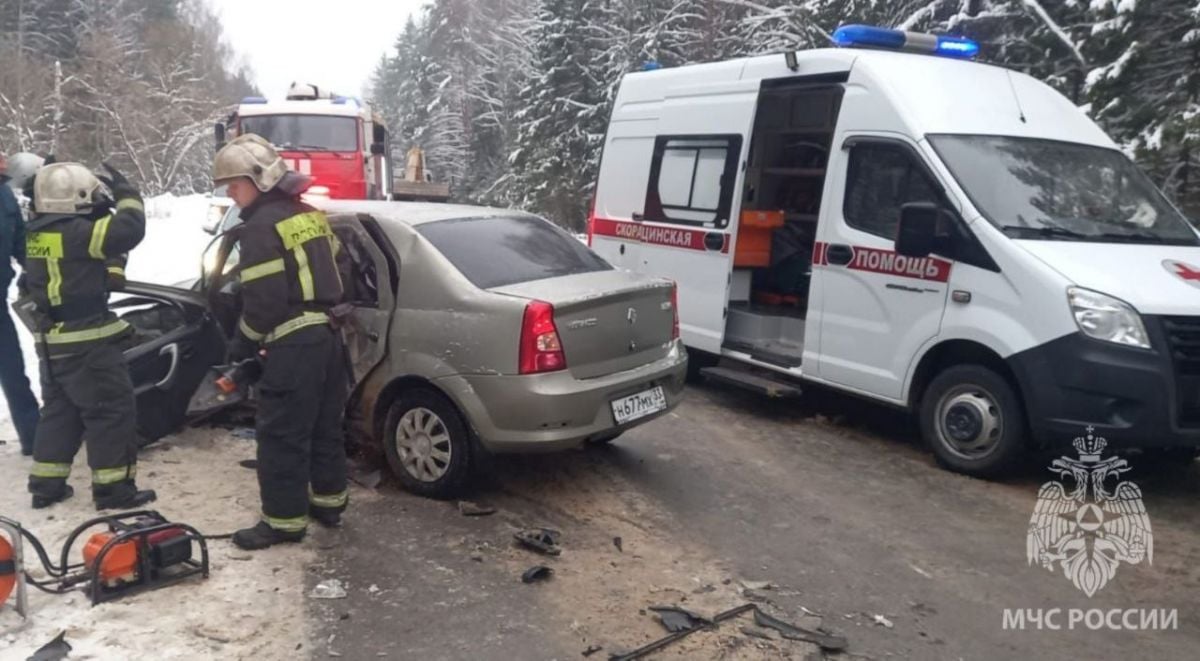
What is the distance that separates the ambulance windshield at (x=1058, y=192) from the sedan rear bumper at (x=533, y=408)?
9.15ft

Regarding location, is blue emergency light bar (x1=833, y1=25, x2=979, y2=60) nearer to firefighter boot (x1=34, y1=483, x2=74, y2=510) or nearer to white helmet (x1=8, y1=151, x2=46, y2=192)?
white helmet (x1=8, y1=151, x2=46, y2=192)

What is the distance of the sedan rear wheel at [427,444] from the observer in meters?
4.93

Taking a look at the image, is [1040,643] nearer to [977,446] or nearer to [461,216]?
[977,446]

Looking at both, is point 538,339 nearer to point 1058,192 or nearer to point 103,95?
point 1058,192

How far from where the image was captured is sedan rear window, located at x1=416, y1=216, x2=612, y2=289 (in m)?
5.09

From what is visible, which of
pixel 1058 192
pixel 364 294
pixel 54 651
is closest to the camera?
pixel 54 651

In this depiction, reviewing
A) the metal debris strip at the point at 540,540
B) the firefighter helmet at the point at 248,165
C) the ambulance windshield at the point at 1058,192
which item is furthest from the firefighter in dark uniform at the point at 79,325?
the ambulance windshield at the point at 1058,192

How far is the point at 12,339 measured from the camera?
5.41 meters

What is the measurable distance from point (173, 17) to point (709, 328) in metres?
52.8

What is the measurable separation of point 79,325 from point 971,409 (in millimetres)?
5106

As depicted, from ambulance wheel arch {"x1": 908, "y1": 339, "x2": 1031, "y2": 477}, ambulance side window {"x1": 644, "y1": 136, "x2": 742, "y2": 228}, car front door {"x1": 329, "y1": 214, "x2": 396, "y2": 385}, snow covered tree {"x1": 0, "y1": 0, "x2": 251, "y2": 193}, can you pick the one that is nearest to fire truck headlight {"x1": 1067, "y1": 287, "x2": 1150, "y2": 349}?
ambulance wheel arch {"x1": 908, "y1": 339, "x2": 1031, "y2": 477}

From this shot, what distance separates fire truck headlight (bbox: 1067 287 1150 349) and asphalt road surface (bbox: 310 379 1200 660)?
1067 millimetres

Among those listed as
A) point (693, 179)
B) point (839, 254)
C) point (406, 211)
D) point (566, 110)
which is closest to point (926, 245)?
point (839, 254)

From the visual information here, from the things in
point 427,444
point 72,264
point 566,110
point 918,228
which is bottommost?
point 427,444
